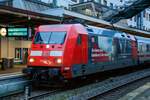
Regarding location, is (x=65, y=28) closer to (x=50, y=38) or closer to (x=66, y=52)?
(x=50, y=38)

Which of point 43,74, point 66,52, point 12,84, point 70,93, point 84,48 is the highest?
point 84,48

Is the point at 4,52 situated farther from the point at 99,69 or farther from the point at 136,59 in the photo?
the point at 99,69

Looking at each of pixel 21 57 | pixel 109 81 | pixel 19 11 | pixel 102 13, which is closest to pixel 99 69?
pixel 109 81

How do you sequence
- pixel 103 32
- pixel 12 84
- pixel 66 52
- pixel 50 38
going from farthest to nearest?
pixel 103 32, pixel 50 38, pixel 66 52, pixel 12 84

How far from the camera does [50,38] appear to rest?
17797 millimetres

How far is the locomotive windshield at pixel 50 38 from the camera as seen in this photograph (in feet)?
57.1

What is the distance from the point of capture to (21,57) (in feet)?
109

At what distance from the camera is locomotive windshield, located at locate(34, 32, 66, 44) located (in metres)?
17.4

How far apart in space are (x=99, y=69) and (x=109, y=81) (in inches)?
47.1

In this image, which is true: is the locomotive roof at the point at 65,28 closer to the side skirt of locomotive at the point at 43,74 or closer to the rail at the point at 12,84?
the side skirt of locomotive at the point at 43,74

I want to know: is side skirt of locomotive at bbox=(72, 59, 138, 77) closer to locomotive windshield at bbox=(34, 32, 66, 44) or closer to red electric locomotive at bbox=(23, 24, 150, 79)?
red electric locomotive at bbox=(23, 24, 150, 79)

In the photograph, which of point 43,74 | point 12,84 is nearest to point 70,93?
point 43,74

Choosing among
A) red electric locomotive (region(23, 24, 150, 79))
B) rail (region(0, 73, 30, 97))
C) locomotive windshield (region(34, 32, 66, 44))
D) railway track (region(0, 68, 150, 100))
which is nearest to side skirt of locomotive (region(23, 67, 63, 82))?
red electric locomotive (region(23, 24, 150, 79))

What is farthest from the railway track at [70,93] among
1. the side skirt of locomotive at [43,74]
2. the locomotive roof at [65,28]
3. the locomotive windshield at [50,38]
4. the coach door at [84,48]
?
the locomotive roof at [65,28]
